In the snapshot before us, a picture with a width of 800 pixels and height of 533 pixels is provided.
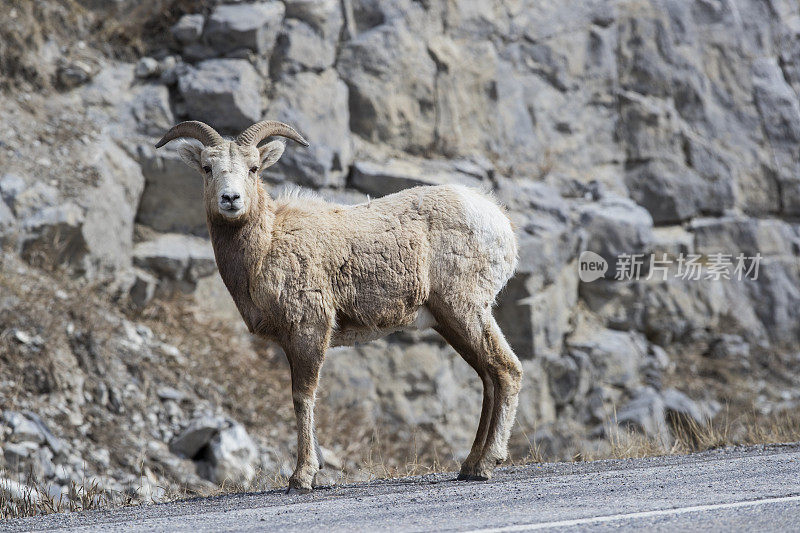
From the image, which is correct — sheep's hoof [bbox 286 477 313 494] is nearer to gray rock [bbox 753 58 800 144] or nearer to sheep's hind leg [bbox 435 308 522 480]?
sheep's hind leg [bbox 435 308 522 480]

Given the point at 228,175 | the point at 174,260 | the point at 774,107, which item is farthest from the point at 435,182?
the point at 774,107

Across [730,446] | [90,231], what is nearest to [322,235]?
[730,446]

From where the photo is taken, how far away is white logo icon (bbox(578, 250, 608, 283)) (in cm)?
1551

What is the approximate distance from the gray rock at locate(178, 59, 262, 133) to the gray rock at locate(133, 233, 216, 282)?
1939mm

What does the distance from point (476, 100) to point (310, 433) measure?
10856mm

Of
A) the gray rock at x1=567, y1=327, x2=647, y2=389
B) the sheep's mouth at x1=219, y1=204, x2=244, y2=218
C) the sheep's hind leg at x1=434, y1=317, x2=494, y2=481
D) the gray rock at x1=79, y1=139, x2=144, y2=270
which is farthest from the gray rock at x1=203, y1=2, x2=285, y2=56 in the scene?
the sheep's hind leg at x1=434, y1=317, x2=494, y2=481

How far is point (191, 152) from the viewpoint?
6.48 meters

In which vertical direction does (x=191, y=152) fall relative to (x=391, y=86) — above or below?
above

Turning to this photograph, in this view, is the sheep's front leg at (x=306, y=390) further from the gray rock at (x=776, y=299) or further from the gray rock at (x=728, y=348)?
the gray rock at (x=776, y=299)

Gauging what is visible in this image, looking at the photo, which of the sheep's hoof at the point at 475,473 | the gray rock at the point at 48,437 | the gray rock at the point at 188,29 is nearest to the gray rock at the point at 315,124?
the gray rock at the point at 188,29

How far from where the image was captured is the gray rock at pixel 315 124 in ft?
44.3

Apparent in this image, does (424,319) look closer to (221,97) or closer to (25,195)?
(25,195)

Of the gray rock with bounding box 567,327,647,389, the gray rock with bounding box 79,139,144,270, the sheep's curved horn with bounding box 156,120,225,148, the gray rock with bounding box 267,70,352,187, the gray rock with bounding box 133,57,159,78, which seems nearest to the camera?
the sheep's curved horn with bounding box 156,120,225,148

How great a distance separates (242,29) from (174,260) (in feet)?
12.7
